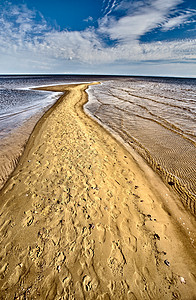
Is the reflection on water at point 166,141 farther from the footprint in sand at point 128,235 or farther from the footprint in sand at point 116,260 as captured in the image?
the footprint in sand at point 116,260

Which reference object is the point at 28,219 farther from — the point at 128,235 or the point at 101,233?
the point at 128,235

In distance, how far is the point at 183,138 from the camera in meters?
10.1

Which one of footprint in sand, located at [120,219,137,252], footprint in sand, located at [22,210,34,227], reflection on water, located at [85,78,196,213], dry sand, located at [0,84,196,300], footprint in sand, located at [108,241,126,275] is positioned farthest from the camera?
reflection on water, located at [85,78,196,213]

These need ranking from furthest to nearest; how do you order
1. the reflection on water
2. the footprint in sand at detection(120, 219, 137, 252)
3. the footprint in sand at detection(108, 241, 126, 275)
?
the reflection on water < the footprint in sand at detection(120, 219, 137, 252) < the footprint in sand at detection(108, 241, 126, 275)

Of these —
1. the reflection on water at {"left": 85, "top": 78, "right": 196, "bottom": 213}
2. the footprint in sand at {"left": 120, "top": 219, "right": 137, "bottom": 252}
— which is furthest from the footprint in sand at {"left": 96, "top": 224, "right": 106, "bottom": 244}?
the reflection on water at {"left": 85, "top": 78, "right": 196, "bottom": 213}

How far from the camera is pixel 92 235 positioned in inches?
150

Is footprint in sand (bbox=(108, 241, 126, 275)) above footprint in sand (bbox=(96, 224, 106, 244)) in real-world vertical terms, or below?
below

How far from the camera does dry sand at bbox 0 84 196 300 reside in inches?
118

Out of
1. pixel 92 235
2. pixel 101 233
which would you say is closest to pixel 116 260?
pixel 101 233

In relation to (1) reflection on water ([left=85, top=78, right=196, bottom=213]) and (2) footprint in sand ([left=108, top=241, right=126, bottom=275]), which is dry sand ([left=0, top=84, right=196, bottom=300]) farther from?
(1) reflection on water ([left=85, top=78, right=196, bottom=213])

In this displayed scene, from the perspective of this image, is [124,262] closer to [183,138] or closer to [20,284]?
[20,284]

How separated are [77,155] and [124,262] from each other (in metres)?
4.96

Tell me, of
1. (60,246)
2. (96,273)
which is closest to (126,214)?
(96,273)

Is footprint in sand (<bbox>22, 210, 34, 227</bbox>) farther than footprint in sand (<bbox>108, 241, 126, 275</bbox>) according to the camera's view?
Yes
